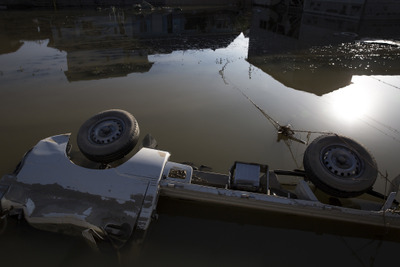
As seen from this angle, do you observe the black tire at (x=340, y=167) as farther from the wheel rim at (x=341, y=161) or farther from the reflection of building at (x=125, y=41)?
the reflection of building at (x=125, y=41)

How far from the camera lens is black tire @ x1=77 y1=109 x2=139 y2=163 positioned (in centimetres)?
391

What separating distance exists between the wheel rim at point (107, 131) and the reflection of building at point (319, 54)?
623 centimetres

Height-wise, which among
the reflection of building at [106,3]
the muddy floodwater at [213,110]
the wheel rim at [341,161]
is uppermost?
the reflection of building at [106,3]

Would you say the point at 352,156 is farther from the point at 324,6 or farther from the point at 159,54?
the point at 324,6

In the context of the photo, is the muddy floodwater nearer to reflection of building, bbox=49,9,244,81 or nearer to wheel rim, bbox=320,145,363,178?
reflection of building, bbox=49,9,244,81

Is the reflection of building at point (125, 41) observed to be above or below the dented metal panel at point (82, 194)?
above

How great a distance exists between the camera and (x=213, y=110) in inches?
265

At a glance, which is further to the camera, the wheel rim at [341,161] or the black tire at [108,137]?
the black tire at [108,137]

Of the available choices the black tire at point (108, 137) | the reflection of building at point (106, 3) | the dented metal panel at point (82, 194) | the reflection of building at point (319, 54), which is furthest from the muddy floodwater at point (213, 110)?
the reflection of building at point (106, 3)

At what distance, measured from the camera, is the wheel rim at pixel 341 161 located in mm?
3629

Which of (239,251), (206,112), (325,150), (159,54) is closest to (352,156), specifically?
(325,150)

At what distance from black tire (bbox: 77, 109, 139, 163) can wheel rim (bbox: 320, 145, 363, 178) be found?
288cm

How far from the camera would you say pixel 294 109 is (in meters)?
6.84

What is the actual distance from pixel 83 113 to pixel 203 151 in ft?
10.9
